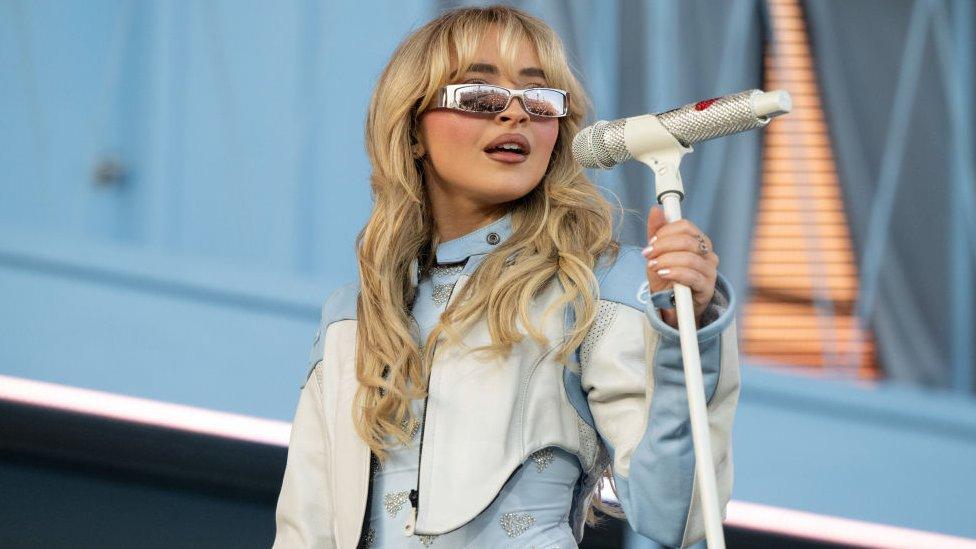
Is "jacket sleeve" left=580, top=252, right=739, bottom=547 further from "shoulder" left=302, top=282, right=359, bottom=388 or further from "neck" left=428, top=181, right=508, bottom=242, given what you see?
"shoulder" left=302, top=282, right=359, bottom=388

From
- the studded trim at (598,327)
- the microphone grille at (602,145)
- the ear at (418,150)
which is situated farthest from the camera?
the ear at (418,150)

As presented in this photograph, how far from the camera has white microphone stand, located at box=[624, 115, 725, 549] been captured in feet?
3.80

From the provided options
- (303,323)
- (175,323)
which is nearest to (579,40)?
(303,323)

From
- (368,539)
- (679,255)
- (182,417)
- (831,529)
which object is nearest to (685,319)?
(679,255)

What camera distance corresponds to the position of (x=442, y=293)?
1.65 meters

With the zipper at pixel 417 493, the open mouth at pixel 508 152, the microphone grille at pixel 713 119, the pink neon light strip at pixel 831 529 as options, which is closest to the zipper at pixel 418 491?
the zipper at pixel 417 493

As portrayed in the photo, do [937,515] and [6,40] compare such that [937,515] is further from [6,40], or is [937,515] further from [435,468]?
[6,40]

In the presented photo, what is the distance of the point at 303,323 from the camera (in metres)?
2.82

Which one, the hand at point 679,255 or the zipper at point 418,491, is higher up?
the hand at point 679,255

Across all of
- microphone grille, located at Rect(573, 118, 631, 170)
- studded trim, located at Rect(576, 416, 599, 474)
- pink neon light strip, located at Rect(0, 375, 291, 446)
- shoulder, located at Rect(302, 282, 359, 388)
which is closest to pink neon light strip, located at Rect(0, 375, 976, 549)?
pink neon light strip, located at Rect(0, 375, 291, 446)

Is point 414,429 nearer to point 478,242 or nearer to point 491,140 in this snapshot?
point 478,242

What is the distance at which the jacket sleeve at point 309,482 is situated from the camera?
1.66 metres

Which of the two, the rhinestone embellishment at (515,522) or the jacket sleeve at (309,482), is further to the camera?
the jacket sleeve at (309,482)

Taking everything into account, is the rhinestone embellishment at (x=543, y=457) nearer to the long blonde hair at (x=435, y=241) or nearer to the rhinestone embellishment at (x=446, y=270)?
the long blonde hair at (x=435, y=241)
